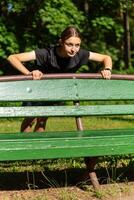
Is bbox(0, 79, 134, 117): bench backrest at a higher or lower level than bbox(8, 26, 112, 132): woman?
lower

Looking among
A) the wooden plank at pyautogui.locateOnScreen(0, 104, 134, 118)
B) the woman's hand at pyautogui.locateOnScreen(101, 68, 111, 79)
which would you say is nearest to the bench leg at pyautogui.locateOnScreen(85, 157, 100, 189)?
the wooden plank at pyautogui.locateOnScreen(0, 104, 134, 118)

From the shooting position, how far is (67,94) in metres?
5.30

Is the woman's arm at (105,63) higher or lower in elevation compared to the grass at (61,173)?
higher

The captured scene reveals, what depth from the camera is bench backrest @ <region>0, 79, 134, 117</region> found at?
16.6 feet

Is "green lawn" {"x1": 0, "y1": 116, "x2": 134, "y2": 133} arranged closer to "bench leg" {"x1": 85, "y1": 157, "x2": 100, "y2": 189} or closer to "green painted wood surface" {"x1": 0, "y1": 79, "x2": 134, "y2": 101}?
"green painted wood surface" {"x1": 0, "y1": 79, "x2": 134, "y2": 101}

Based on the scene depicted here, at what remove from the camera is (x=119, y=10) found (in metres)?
15.9

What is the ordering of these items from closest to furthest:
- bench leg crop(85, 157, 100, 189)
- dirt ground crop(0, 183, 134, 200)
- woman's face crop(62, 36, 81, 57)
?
dirt ground crop(0, 183, 134, 200), bench leg crop(85, 157, 100, 189), woman's face crop(62, 36, 81, 57)

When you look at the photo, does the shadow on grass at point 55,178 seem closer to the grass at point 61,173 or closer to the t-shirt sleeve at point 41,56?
the grass at point 61,173

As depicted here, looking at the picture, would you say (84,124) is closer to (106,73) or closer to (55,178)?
(55,178)

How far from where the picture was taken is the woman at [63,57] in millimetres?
5211

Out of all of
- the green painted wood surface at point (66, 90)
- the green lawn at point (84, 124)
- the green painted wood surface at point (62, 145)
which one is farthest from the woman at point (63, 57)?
the green lawn at point (84, 124)

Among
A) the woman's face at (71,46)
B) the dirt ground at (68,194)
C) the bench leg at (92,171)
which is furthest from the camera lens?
the woman's face at (71,46)

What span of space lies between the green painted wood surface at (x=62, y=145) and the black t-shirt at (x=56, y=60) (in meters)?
0.90

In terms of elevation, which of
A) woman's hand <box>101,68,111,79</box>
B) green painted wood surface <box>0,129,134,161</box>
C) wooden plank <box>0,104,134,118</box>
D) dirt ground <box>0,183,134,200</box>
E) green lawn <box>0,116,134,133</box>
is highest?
woman's hand <box>101,68,111,79</box>
